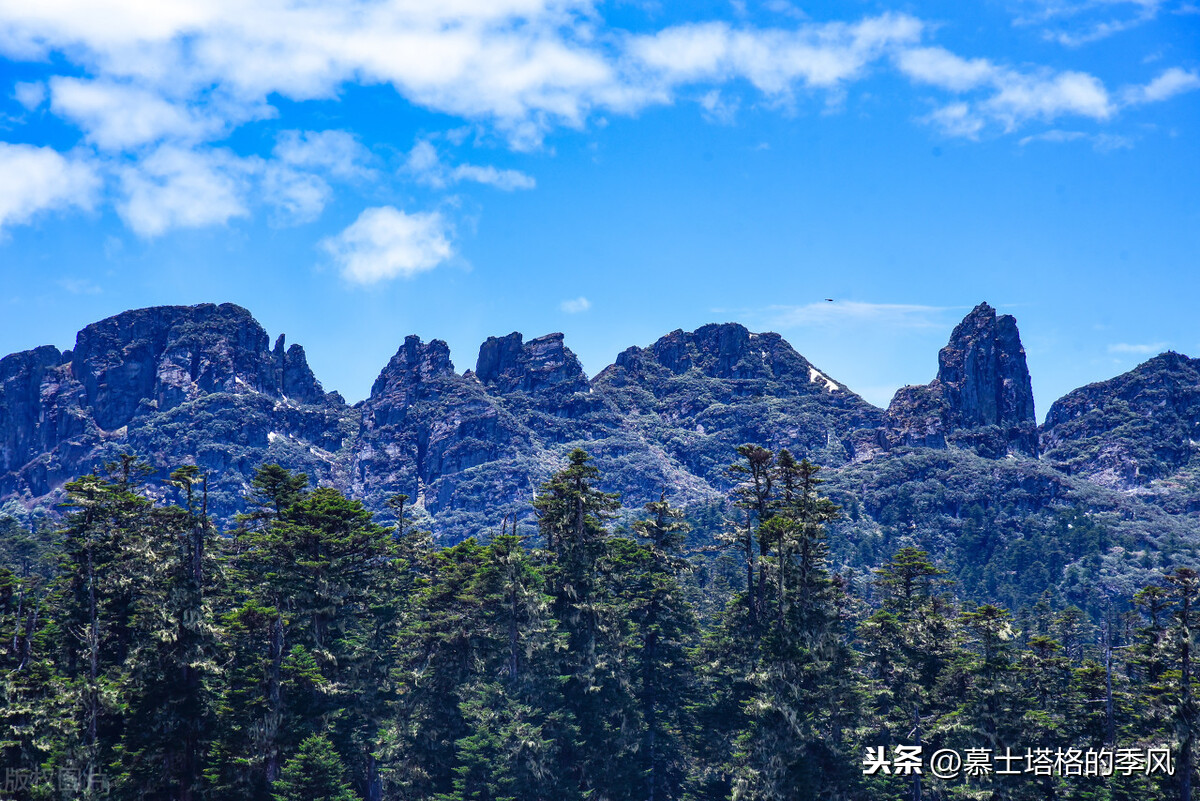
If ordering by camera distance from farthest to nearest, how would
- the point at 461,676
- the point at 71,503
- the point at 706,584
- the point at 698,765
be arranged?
1. the point at 706,584
2. the point at 698,765
3. the point at 461,676
4. the point at 71,503

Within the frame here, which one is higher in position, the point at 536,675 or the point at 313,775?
the point at 536,675

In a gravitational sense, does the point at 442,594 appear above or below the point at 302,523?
below

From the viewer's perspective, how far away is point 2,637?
45.4m

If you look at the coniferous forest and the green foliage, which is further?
the coniferous forest

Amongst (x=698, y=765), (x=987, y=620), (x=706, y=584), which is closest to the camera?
(x=987, y=620)

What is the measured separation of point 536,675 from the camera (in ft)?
164

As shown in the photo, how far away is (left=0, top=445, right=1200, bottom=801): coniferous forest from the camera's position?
4241 cm

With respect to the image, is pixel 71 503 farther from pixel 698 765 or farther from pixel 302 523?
pixel 698 765

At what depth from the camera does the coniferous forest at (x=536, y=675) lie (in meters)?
42.4

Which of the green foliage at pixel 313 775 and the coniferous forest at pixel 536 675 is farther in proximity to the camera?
the coniferous forest at pixel 536 675

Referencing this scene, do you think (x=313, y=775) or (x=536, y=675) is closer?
(x=313, y=775)

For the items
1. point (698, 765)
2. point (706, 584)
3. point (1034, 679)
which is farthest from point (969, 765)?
point (706, 584)

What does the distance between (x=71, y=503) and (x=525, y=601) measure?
22360 millimetres

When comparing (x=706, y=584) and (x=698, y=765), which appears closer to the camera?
(x=698, y=765)
